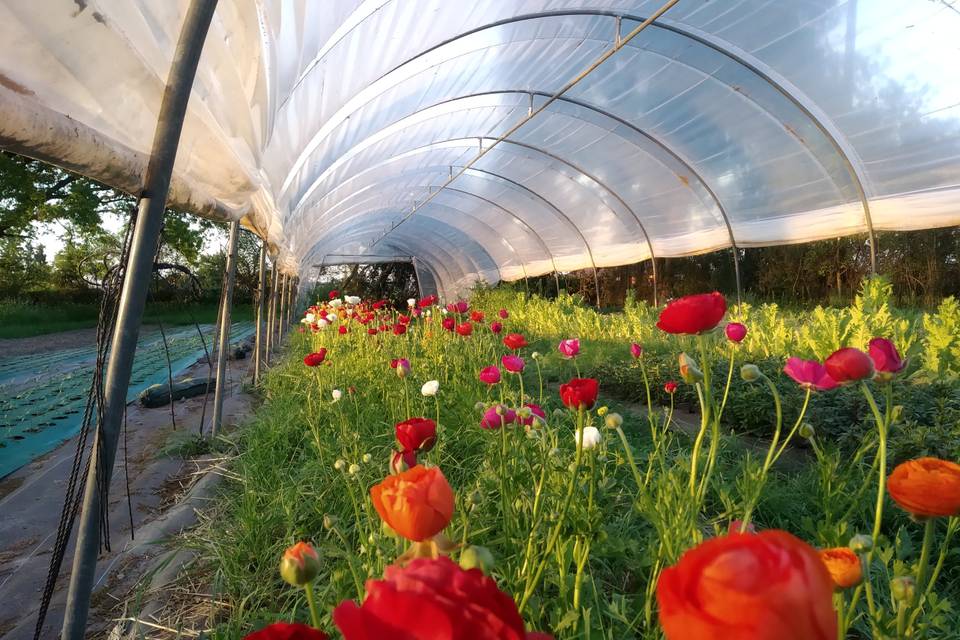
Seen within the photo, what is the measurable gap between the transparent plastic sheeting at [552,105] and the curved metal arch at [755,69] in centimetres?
2

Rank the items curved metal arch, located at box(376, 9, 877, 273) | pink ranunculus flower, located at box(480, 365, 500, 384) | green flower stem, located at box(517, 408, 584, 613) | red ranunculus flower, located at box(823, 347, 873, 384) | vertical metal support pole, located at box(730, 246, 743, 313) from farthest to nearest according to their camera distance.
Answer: vertical metal support pole, located at box(730, 246, 743, 313) < curved metal arch, located at box(376, 9, 877, 273) < pink ranunculus flower, located at box(480, 365, 500, 384) < red ranunculus flower, located at box(823, 347, 873, 384) < green flower stem, located at box(517, 408, 584, 613)

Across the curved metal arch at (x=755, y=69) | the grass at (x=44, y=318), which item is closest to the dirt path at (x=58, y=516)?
the curved metal arch at (x=755, y=69)

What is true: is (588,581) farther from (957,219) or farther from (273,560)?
(957,219)

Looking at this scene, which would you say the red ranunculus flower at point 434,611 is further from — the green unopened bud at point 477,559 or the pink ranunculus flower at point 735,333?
the pink ranunculus flower at point 735,333

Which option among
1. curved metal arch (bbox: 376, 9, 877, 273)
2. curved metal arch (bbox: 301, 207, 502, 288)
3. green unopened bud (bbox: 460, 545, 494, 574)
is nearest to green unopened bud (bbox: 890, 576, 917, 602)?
green unopened bud (bbox: 460, 545, 494, 574)

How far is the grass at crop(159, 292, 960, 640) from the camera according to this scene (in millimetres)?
1021

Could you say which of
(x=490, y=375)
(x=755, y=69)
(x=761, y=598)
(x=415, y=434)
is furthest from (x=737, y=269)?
(x=761, y=598)

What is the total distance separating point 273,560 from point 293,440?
4.15 feet

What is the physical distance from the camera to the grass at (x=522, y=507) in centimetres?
102

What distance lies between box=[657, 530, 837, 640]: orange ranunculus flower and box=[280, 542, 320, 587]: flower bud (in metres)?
0.37

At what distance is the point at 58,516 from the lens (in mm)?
2744

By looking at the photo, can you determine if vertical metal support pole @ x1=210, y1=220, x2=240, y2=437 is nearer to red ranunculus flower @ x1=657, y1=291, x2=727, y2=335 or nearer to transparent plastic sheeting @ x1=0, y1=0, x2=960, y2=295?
transparent plastic sheeting @ x1=0, y1=0, x2=960, y2=295

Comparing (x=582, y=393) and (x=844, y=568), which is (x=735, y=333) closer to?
(x=582, y=393)

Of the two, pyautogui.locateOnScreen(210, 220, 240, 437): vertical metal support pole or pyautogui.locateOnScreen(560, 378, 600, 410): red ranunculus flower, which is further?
pyautogui.locateOnScreen(210, 220, 240, 437): vertical metal support pole
